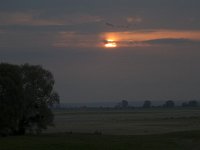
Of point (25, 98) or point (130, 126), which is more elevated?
point (25, 98)

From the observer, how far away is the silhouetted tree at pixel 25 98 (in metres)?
65.9

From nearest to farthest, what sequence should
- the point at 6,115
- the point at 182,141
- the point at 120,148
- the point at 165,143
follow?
1. the point at 120,148
2. the point at 165,143
3. the point at 182,141
4. the point at 6,115

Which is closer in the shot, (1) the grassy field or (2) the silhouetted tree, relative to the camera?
(2) the silhouetted tree

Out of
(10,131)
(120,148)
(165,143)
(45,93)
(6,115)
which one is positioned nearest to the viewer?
(120,148)

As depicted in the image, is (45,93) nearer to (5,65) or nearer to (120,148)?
(5,65)

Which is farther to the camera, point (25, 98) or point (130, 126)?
point (130, 126)

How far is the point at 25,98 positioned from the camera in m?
70.1

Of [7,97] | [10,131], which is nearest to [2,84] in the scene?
[7,97]

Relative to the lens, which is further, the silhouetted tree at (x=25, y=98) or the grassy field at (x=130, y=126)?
the grassy field at (x=130, y=126)

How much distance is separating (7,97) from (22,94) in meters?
2.27

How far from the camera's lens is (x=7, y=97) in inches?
2616

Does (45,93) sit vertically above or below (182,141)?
above

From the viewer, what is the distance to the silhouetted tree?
65938 millimetres

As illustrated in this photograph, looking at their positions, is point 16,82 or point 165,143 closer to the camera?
point 165,143
